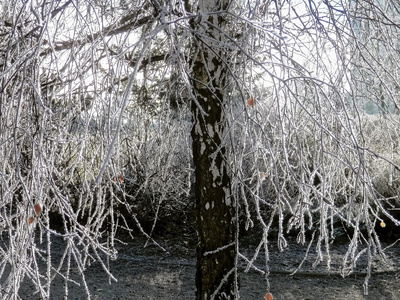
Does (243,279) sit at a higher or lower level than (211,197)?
lower

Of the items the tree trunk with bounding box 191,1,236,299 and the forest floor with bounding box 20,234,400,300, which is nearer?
the tree trunk with bounding box 191,1,236,299

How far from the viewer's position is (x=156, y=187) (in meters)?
5.88

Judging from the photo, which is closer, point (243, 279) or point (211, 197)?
point (211, 197)

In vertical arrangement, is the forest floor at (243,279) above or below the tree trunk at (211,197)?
below

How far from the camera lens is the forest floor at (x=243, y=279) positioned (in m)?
4.60

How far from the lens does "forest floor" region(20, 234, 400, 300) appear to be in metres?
4.60

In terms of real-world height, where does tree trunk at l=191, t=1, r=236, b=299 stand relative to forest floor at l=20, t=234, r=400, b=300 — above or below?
above

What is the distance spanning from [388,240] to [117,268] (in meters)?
3.22

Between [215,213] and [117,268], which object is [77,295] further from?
[215,213]

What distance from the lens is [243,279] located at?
16.3 feet

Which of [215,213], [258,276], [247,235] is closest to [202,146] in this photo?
[215,213]

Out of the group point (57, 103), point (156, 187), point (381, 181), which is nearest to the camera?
point (57, 103)

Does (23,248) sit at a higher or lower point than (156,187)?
lower

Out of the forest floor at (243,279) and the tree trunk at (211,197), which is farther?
the forest floor at (243,279)
